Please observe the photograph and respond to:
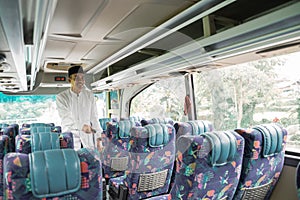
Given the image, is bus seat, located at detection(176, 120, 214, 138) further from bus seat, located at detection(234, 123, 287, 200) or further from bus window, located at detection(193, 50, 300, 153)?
bus seat, located at detection(234, 123, 287, 200)

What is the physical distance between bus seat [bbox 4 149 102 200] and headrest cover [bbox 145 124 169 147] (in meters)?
1.03

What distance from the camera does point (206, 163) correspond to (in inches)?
56.1

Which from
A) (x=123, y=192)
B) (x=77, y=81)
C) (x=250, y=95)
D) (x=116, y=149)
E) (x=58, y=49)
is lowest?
(x=123, y=192)

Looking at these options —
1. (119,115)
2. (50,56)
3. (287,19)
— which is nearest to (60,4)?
(287,19)

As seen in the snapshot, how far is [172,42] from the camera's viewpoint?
314 cm

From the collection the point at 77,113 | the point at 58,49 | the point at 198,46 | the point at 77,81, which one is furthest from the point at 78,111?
the point at 198,46

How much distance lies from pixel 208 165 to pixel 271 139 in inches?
22.2

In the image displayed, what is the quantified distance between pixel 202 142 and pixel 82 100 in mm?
2129

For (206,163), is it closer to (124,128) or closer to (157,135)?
(157,135)

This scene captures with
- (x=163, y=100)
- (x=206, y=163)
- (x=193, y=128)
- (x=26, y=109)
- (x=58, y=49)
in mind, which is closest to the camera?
(x=206, y=163)

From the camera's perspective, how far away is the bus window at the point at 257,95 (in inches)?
93.3

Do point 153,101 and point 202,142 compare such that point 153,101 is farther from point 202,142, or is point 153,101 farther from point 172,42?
point 202,142

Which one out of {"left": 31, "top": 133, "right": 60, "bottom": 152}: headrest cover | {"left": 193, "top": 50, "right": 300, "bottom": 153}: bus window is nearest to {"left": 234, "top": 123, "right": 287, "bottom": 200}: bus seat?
{"left": 193, "top": 50, "right": 300, "bottom": 153}: bus window

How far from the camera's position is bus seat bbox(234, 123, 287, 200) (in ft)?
5.36
